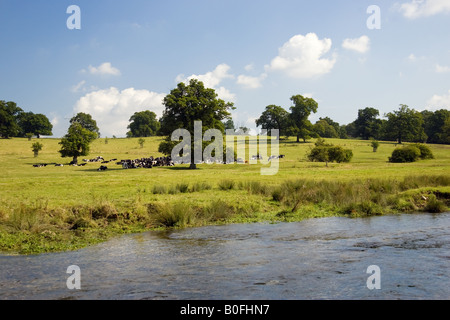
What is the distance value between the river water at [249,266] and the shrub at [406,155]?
1839 inches

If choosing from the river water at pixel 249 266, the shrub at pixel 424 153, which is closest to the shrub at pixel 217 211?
the river water at pixel 249 266

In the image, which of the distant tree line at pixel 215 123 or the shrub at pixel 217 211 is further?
the distant tree line at pixel 215 123

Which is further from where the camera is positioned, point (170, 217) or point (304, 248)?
point (170, 217)

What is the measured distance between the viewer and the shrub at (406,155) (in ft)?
196

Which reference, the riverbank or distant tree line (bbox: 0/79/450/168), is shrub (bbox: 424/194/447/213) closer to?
the riverbank

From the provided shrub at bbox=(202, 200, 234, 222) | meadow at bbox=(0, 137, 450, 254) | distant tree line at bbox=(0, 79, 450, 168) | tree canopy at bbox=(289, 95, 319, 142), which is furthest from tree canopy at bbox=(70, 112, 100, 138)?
shrub at bbox=(202, 200, 234, 222)

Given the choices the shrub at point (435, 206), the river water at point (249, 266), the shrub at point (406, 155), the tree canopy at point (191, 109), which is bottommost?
the river water at point (249, 266)

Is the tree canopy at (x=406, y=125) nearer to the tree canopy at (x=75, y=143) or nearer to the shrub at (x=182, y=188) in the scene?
the tree canopy at (x=75, y=143)

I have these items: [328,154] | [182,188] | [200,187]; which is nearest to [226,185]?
[200,187]

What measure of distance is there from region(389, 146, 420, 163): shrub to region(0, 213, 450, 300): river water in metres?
46.7
